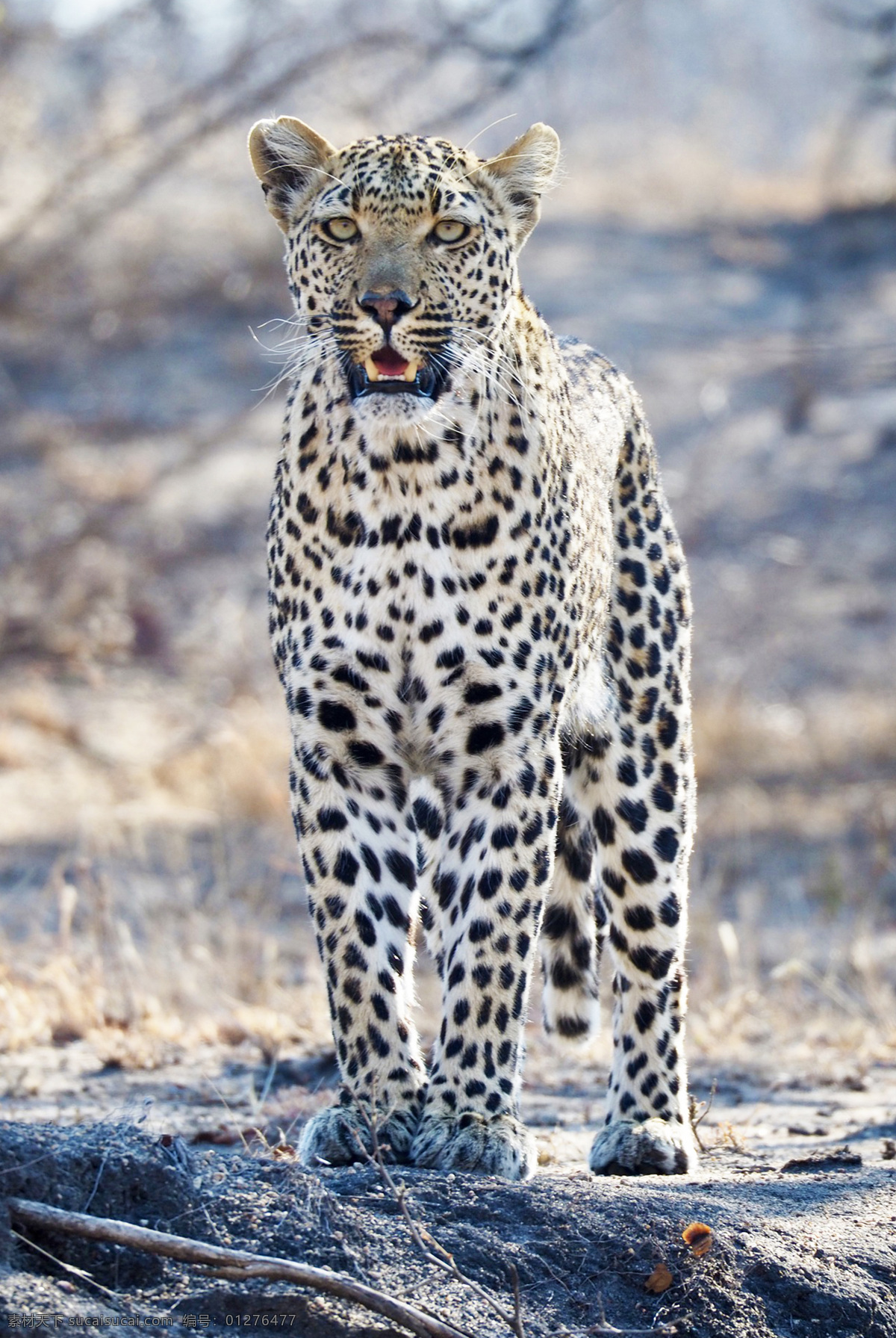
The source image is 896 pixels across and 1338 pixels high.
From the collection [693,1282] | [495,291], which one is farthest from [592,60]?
[693,1282]

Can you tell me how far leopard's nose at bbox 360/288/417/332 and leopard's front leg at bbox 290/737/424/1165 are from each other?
1052 mm

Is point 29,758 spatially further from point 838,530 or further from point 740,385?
point 740,385

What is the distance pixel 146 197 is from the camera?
1822 centimetres

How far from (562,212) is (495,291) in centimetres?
1879

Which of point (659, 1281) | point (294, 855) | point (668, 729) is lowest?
point (659, 1281)

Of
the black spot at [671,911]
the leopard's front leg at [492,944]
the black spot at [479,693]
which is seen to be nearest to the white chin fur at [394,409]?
the black spot at [479,693]

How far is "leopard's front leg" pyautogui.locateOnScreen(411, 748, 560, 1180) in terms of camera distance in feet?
15.0

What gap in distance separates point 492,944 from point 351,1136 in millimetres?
578

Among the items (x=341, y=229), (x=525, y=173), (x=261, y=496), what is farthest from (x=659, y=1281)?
(x=261, y=496)

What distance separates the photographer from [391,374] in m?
4.54

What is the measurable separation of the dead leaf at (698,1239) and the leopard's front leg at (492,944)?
0.67m

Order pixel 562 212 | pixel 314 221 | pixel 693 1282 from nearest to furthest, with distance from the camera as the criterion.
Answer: pixel 693 1282 → pixel 314 221 → pixel 562 212

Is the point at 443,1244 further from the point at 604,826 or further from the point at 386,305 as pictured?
the point at 386,305

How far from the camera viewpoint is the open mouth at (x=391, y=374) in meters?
4.53
